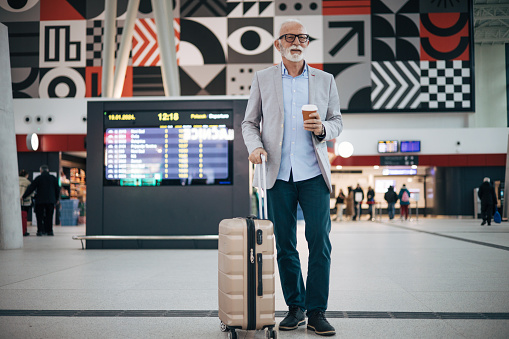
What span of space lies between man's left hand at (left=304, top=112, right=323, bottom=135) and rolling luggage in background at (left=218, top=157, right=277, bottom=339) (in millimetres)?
620

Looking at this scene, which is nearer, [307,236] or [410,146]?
[307,236]

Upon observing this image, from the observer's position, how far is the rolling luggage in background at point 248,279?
8.14ft

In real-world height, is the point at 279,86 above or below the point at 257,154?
above

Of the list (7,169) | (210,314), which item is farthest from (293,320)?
(7,169)

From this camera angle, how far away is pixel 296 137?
294cm

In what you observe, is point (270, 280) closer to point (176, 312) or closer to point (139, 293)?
point (176, 312)

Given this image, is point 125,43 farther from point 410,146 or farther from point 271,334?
point 410,146

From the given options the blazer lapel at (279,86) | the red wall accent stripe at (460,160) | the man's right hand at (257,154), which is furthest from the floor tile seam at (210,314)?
the red wall accent stripe at (460,160)

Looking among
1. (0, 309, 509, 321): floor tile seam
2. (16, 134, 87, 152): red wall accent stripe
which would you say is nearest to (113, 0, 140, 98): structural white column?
(0, 309, 509, 321): floor tile seam

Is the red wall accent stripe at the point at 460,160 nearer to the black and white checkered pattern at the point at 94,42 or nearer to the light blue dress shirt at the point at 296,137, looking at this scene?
the black and white checkered pattern at the point at 94,42

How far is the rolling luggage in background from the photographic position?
248 centimetres

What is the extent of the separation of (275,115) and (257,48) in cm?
1874

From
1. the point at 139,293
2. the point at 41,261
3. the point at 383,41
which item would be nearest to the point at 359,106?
the point at 383,41

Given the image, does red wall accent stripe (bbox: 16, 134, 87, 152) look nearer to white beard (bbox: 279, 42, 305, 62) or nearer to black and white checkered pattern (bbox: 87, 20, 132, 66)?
black and white checkered pattern (bbox: 87, 20, 132, 66)
